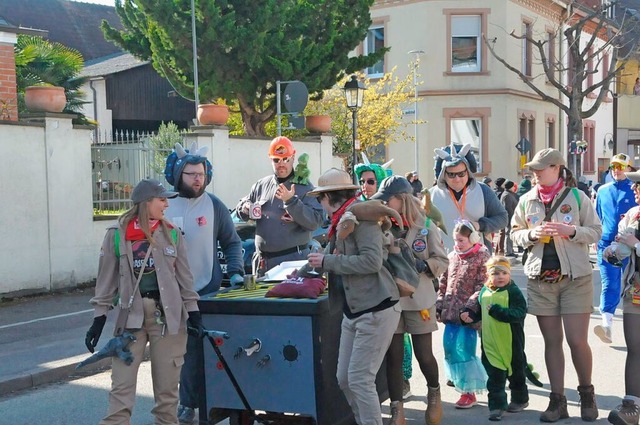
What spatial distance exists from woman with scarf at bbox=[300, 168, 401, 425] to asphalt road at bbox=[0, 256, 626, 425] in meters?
1.32

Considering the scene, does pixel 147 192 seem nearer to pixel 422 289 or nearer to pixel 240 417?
pixel 240 417

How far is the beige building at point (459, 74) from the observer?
3194cm

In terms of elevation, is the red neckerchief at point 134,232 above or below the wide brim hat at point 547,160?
below

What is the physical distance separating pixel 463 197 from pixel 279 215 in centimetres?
154

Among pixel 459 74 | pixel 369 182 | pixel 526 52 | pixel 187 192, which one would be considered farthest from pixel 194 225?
pixel 526 52

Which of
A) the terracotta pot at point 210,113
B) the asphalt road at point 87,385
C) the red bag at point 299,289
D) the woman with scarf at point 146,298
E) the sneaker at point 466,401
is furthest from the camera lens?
the terracotta pot at point 210,113

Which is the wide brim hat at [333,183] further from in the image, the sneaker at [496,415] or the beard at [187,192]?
the sneaker at [496,415]

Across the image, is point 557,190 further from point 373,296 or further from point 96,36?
point 96,36

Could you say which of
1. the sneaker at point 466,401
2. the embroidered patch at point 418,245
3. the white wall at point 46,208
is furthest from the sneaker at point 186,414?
the white wall at point 46,208

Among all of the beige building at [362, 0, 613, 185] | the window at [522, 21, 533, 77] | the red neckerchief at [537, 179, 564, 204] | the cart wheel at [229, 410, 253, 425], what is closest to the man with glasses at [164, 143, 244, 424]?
the cart wheel at [229, 410, 253, 425]

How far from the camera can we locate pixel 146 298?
16.9 feet

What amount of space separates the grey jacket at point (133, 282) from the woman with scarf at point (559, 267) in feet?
8.43

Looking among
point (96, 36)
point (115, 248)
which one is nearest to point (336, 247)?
point (115, 248)

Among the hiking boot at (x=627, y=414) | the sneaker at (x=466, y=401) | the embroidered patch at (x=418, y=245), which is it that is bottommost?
the sneaker at (x=466, y=401)
